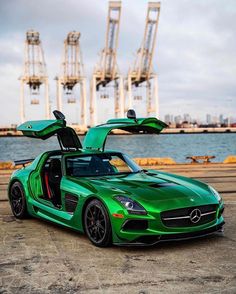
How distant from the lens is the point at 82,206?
6.04 m

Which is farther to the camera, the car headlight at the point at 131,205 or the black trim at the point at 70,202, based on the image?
the black trim at the point at 70,202

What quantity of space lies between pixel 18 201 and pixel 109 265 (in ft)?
10.6

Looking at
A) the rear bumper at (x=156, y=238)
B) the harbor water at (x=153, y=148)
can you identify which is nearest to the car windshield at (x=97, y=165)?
the rear bumper at (x=156, y=238)

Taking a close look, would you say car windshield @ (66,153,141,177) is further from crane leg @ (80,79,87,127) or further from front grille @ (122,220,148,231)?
crane leg @ (80,79,87,127)

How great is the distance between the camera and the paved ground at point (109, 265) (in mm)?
4312

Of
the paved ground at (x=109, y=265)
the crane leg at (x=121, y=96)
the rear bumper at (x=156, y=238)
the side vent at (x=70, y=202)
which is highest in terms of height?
the crane leg at (x=121, y=96)

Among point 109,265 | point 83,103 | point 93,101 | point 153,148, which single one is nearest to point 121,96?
point 93,101

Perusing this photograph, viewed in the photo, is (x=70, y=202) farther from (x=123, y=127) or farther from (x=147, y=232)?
(x=123, y=127)

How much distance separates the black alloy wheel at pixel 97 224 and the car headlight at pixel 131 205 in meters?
0.24

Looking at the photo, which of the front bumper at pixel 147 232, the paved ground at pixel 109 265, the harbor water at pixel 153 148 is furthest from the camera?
the harbor water at pixel 153 148

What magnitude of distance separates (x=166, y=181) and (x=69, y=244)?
61.2 inches

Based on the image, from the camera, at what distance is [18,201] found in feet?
25.7

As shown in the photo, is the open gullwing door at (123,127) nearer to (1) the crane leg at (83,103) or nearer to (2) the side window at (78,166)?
(2) the side window at (78,166)

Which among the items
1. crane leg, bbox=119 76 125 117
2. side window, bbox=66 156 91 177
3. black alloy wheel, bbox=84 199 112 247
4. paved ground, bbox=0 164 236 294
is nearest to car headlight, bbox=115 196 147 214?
black alloy wheel, bbox=84 199 112 247
